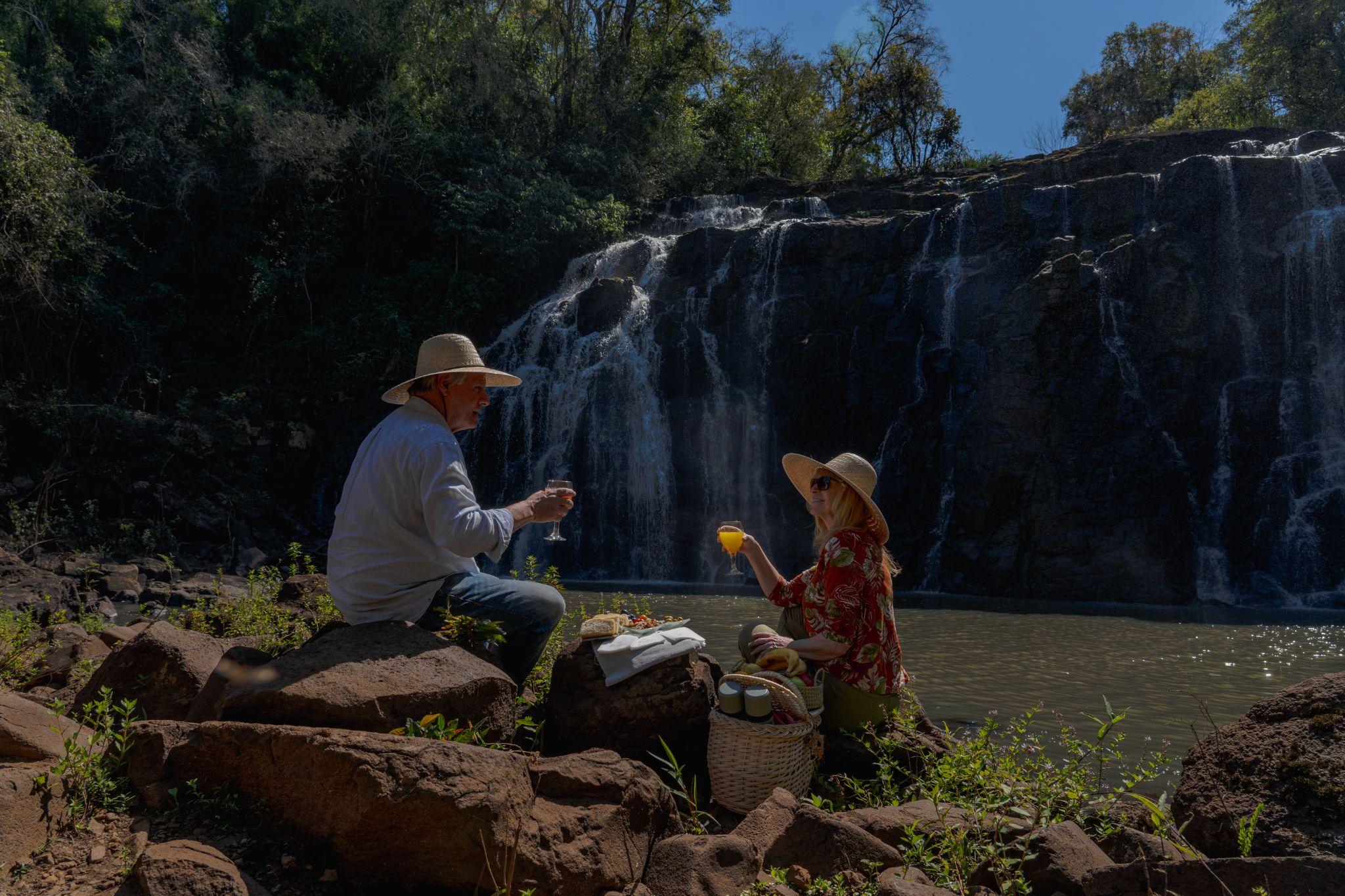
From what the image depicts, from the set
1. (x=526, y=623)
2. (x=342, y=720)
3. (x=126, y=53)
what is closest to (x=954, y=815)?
(x=526, y=623)

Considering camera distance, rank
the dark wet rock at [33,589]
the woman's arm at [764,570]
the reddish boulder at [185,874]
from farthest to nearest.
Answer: the dark wet rock at [33,589] < the woman's arm at [764,570] < the reddish boulder at [185,874]

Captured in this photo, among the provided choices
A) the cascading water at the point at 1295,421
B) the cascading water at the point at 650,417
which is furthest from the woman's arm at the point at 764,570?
the cascading water at the point at 1295,421

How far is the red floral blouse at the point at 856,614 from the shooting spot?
3.97 metres

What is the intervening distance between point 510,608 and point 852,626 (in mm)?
1549

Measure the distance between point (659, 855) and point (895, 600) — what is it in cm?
1198

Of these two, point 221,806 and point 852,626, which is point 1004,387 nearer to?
point 852,626

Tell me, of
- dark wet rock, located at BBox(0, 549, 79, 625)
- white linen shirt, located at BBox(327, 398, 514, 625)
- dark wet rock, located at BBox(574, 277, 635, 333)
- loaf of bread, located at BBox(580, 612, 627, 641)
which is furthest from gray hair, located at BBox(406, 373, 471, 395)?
dark wet rock, located at BBox(574, 277, 635, 333)

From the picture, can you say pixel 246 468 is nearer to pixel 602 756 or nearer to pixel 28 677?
pixel 28 677

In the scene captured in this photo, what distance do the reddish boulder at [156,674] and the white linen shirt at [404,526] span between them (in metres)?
0.82

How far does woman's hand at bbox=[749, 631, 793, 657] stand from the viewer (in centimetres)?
398

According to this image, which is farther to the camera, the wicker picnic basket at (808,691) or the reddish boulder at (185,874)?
the wicker picnic basket at (808,691)

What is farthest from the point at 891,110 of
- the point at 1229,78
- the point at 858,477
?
the point at 858,477

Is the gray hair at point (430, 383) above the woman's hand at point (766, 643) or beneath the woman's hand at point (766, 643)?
above

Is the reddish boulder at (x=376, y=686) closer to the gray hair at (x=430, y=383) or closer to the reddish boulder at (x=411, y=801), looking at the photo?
the reddish boulder at (x=411, y=801)
